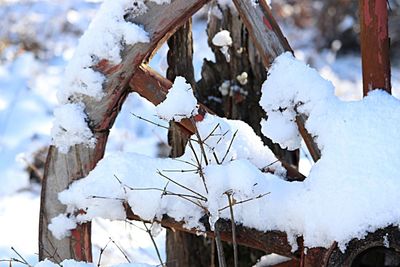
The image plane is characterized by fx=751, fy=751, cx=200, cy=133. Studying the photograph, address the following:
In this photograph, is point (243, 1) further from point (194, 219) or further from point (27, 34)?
point (27, 34)

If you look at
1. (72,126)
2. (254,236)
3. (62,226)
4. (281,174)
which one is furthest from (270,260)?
(72,126)

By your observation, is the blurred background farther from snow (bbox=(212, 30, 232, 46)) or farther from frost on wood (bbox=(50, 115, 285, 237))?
frost on wood (bbox=(50, 115, 285, 237))

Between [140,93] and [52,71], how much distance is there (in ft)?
14.2

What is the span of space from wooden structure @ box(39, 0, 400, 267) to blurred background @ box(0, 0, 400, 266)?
159cm

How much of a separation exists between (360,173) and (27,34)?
5.18 meters

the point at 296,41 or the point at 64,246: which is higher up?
the point at 296,41

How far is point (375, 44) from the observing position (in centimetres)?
199

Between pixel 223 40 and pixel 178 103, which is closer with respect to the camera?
pixel 178 103

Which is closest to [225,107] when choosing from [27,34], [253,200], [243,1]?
[243,1]

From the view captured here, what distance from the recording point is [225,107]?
9.57ft

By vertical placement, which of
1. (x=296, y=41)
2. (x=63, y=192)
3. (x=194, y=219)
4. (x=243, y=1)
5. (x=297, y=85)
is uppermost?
(x=296, y=41)

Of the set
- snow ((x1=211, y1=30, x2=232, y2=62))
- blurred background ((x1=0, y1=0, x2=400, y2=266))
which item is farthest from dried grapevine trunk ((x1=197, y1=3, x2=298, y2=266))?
blurred background ((x1=0, y1=0, x2=400, y2=266))

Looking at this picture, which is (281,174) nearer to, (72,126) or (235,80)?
(72,126)

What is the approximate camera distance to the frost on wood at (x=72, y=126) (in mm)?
2082
